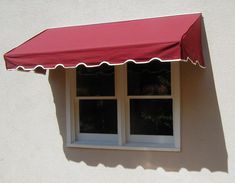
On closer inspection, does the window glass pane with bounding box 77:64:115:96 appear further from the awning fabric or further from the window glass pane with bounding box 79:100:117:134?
the awning fabric

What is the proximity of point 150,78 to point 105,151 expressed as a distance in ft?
6.99

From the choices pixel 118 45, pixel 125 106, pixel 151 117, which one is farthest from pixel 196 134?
pixel 118 45

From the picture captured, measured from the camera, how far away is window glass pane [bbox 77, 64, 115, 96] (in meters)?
9.76

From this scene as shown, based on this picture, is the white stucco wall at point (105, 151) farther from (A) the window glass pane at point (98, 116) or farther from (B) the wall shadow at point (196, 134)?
(A) the window glass pane at point (98, 116)

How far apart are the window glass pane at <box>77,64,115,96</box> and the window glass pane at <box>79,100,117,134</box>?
0.24 meters

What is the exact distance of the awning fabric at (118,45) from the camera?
7215 mm

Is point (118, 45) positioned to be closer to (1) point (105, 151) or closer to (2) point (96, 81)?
(2) point (96, 81)

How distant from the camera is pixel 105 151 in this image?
9.55 m

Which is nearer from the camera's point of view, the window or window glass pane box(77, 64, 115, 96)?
the window

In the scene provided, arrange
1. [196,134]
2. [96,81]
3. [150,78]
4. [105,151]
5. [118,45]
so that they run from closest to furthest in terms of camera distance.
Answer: [118,45], [196,134], [150,78], [105,151], [96,81]

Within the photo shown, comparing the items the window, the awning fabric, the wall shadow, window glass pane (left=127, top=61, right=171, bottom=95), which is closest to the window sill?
the window

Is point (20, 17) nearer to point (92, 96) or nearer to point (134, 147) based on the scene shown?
point (92, 96)

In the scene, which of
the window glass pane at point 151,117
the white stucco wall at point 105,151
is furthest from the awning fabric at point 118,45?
the window glass pane at point 151,117

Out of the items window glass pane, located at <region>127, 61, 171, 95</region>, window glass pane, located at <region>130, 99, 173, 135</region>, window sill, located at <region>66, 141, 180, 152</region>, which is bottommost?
window sill, located at <region>66, 141, 180, 152</region>
